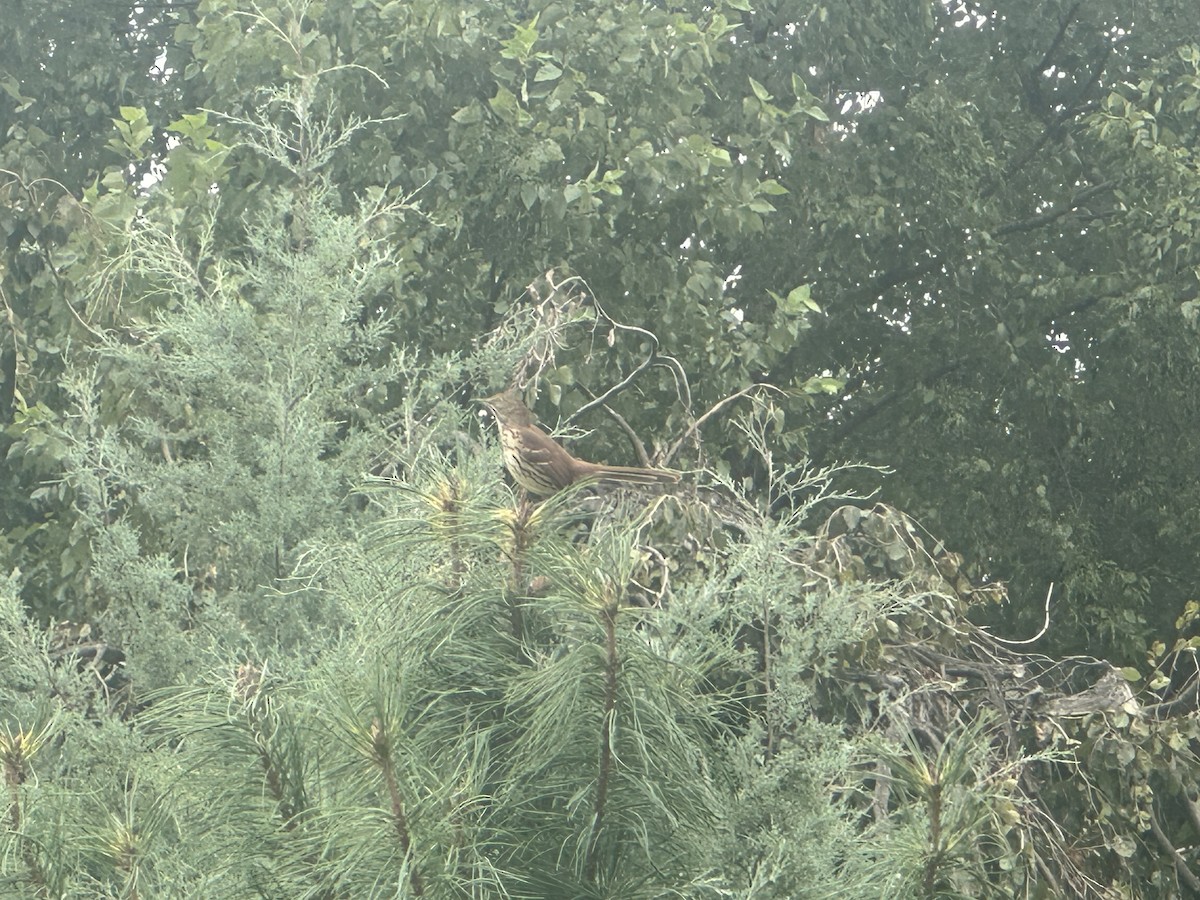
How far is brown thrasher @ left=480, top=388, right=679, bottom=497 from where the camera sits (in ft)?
15.5

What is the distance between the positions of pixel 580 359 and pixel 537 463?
3063 millimetres

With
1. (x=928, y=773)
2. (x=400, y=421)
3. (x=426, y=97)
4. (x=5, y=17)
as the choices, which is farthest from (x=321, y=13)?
(x=928, y=773)

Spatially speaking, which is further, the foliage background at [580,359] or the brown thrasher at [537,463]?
the brown thrasher at [537,463]

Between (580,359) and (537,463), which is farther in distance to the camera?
(580,359)

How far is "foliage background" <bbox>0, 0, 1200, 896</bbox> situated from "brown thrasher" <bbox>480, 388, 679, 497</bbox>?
142 millimetres

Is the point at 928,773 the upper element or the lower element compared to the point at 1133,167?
upper

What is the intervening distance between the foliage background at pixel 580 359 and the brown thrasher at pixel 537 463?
5.6 inches

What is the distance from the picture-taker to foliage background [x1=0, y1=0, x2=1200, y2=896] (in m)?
3.01

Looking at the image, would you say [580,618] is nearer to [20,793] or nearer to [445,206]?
[20,793]

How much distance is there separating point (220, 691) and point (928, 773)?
1.16 metres

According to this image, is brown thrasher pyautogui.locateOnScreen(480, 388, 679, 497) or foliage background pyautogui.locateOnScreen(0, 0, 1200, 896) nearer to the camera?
foliage background pyautogui.locateOnScreen(0, 0, 1200, 896)

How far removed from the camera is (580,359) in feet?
25.9

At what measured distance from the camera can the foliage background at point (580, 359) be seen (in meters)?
3.01

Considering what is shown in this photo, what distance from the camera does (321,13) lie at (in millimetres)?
8094
